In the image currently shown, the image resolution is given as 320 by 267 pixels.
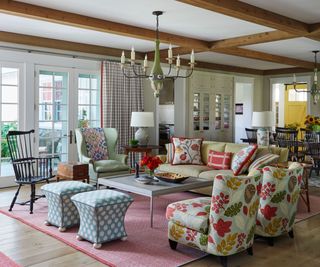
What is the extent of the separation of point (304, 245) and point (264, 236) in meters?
0.40

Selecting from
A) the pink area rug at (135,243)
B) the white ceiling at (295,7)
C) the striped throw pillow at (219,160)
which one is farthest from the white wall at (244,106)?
the pink area rug at (135,243)

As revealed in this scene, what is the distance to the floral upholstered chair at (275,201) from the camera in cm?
358

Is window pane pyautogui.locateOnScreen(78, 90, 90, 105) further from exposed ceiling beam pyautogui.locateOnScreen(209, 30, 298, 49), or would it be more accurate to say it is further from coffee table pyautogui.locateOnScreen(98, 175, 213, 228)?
coffee table pyautogui.locateOnScreen(98, 175, 213, 228)

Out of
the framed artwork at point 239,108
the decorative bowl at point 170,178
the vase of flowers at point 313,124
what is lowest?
the decorative bowl at point 170,178

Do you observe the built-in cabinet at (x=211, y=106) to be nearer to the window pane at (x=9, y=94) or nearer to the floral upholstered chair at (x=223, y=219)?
the window pane at (x=9, y=94)

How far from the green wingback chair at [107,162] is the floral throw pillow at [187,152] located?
80 cm

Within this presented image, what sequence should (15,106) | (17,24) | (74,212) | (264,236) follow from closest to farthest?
(264,236), (74,212), (17,24), (15,106)

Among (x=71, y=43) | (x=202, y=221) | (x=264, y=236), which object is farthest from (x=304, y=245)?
(x=71, y=43)

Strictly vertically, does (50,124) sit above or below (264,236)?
above

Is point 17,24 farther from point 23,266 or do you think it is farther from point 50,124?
point 23,266

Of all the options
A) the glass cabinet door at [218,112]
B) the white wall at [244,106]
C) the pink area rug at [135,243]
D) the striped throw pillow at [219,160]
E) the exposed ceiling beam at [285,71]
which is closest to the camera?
the pink area rug at [135,243]

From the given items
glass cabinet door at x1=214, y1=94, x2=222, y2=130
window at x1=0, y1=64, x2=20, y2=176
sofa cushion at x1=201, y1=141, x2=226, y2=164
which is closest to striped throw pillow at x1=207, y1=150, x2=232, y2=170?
sofa cushion at x1=201, y1=141, x2=226, y2=164

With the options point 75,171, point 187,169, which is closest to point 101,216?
point 75,171

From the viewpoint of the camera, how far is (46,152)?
6.72 m
